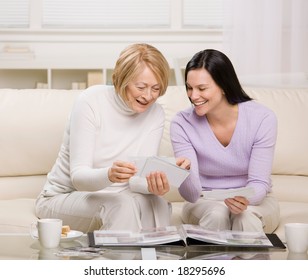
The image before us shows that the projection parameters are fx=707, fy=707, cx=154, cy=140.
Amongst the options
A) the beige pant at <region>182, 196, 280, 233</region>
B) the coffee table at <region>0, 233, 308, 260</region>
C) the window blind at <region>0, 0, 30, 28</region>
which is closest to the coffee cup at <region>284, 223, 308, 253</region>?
the coffee table at <region>0, 233, 308, 260</region>

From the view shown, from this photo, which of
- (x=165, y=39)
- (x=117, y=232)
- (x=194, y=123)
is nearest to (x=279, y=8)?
(x=165, y=39)

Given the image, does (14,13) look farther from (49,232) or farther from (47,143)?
(49,232)

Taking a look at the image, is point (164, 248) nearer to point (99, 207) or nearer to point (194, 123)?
point (99, 207)

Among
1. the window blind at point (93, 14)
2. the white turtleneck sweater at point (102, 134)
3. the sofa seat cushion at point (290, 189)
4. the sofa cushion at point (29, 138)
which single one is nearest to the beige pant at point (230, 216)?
the white turtleneck sweater at point (102, 134)

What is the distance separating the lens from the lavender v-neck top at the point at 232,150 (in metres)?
2.54

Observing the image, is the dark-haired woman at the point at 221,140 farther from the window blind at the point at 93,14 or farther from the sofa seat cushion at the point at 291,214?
the window blind at the point at 93,14

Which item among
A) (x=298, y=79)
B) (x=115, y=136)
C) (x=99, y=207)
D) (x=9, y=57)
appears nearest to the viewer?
(x=99, y=207)

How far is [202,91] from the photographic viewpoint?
2529mm

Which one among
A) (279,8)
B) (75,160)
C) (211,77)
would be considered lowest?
(75,160)

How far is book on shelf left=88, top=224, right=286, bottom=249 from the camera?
192cm

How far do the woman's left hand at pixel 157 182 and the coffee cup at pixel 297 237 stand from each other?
1.66 ft

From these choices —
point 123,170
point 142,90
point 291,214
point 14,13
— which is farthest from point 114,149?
point 14,13

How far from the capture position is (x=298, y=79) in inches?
181

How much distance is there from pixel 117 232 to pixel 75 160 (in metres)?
0.47
